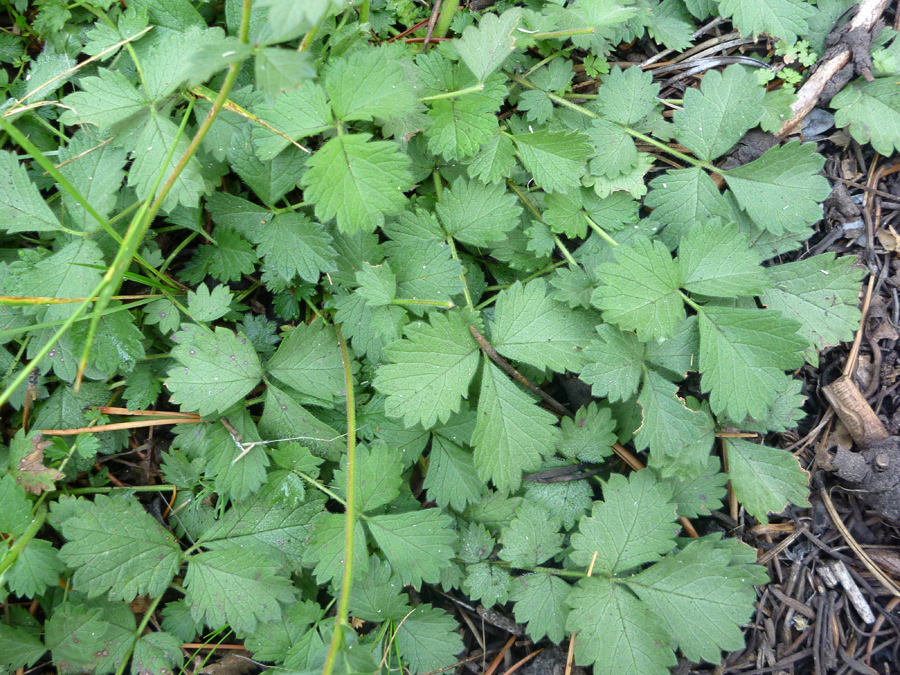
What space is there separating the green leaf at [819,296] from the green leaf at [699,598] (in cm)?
93

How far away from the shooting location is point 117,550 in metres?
2.19

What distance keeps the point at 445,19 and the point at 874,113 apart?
1.86 m

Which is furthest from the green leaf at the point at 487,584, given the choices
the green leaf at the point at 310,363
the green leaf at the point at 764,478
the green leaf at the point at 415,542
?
the green leaf at the point at 764,478

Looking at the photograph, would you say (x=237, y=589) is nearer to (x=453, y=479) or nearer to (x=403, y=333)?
(x=453, y=479)

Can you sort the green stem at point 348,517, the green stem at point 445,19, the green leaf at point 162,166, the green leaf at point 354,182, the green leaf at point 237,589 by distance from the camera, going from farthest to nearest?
the green stem at point 445,19
the green leaf at point 237,589
the green leaf at point 162,166
the green leaf at point 354,182
the green stem at point 348,517

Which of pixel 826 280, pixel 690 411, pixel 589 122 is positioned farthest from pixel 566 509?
pixel 589 122

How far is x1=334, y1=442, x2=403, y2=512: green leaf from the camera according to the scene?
2.15 metres

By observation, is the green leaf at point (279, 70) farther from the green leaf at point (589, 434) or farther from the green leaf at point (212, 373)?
the green leaf at point (589, 434)

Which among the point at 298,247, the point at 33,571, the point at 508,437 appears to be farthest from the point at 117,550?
the point at 508,437

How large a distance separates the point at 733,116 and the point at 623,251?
2.58ft

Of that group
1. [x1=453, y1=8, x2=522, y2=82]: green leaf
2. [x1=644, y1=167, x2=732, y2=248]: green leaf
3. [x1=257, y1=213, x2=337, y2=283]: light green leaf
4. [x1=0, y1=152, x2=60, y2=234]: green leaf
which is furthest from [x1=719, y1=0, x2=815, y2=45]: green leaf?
[x1=0, y1=152, x2=60, y2=234]: green leaf

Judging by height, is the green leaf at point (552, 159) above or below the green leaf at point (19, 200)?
below

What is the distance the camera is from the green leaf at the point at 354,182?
1948 millimetres

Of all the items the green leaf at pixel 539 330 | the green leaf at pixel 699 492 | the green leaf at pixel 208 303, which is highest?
the green leaf at pixel 208 303
